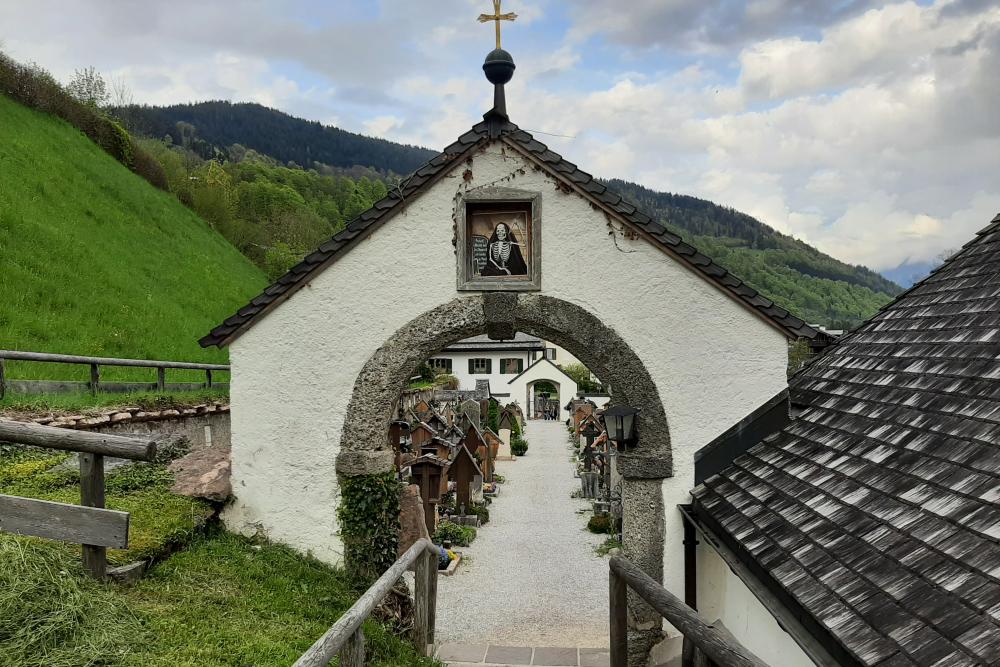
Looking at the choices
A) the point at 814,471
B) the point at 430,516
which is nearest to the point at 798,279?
the point at 430,516

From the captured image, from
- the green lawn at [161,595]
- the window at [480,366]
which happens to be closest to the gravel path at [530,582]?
the green lawn at [161,595]

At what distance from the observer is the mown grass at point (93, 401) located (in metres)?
7.73

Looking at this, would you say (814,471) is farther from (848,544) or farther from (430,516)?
(430,516)

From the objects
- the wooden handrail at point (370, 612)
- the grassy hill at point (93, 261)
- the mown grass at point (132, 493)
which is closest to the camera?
the wooden handrail at point (370, 612)

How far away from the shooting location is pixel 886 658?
2.47m

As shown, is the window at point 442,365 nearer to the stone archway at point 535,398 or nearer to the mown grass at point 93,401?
the stone archway at point 535,398

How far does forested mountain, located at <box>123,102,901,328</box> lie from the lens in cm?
3369

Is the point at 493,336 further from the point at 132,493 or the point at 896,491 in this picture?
the point at 132,493

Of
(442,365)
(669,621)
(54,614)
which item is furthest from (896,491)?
(442,365)

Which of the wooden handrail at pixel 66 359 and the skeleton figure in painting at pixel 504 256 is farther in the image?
the wooden handrail at pixel 66 359

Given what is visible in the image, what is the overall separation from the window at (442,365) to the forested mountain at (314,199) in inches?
387

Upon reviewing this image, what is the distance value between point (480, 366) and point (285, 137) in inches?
2850

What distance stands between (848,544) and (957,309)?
241cm

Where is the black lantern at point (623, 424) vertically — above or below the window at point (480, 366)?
A: above
